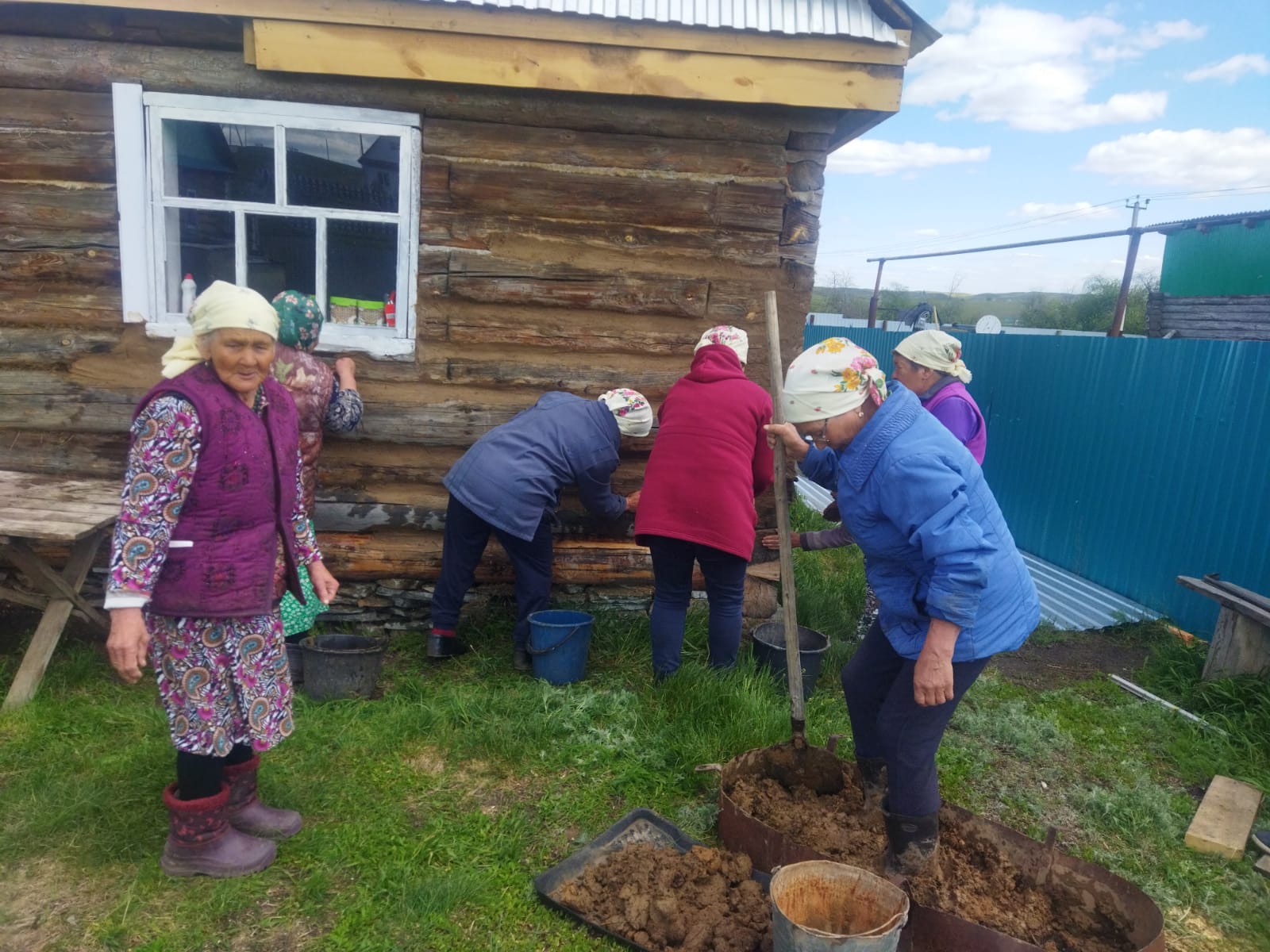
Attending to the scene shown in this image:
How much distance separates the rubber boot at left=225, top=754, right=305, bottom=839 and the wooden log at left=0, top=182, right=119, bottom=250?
9.60ft

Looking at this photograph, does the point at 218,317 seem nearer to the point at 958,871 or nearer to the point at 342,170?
the point at 342,170

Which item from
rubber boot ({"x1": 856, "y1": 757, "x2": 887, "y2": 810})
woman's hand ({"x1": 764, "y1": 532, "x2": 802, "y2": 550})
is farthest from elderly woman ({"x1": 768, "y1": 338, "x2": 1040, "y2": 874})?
woman's hand ({"x1": 764, "y1": 532, "x2": 802, "y2": 550})

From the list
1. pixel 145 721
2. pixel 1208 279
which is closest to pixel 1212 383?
pixel 145 721

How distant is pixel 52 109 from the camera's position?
429 centimetres

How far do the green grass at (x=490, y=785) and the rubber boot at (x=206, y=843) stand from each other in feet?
0.16

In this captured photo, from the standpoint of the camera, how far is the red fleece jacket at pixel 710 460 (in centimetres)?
404

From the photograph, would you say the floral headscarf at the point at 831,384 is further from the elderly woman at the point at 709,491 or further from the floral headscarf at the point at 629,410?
the floral headscarf at the point at 629,410

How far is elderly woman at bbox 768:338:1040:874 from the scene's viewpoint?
2469 mm

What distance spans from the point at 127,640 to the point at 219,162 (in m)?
3.12

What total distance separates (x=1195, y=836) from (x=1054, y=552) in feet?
13.9

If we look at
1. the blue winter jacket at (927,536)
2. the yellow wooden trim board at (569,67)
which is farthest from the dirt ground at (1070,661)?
the yellow wooden trim board at (569,67)

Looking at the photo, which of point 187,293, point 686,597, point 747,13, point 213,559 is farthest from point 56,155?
point 686,597

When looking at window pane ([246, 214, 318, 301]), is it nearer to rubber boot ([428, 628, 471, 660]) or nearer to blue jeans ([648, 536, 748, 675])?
rubber boot ([428, 628, 471, 660])

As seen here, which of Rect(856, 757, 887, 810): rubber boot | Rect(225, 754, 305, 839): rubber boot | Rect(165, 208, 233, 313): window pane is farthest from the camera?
Rect(165, 208, 233, 313): window pane
